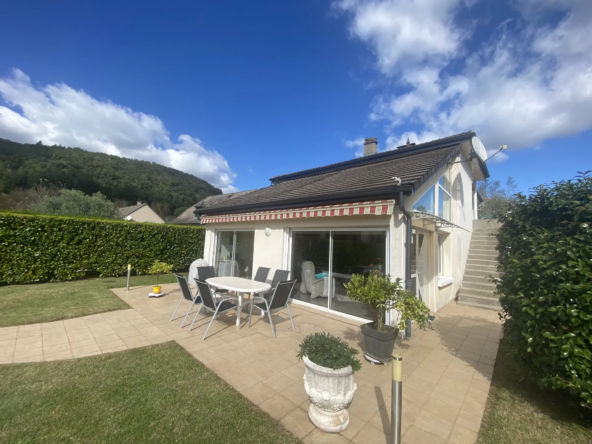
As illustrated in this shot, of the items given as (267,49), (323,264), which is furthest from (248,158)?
(323,264)

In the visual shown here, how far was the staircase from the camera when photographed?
12967 mm

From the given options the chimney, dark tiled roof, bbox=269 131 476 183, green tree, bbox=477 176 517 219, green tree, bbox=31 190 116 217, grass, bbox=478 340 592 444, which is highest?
green tree, bbox=477 176 517 219

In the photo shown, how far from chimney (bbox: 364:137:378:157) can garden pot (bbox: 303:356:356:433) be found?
17.7 meters

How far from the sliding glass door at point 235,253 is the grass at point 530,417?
10927mm

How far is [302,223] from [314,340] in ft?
23.8

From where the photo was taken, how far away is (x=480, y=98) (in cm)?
1436

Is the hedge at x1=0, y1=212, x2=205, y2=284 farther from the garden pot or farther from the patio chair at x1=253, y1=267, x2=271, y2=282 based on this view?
the garden pot

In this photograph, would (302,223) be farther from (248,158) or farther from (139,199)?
(139,199)

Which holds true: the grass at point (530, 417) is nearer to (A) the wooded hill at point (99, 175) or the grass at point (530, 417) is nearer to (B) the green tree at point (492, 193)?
(B) the green tree at point (492, 193)

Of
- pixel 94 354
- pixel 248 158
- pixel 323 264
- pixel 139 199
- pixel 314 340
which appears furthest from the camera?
pixel 139 199

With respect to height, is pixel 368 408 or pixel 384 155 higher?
pixel 384 155

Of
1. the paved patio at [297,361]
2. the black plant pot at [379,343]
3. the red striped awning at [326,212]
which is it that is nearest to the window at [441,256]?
the paved patio at [297,361]

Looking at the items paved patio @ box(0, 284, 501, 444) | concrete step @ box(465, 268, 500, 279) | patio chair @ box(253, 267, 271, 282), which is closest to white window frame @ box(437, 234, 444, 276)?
concrete step @ box(465, 268, 500, 279)

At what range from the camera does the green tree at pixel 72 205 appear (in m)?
38.6
